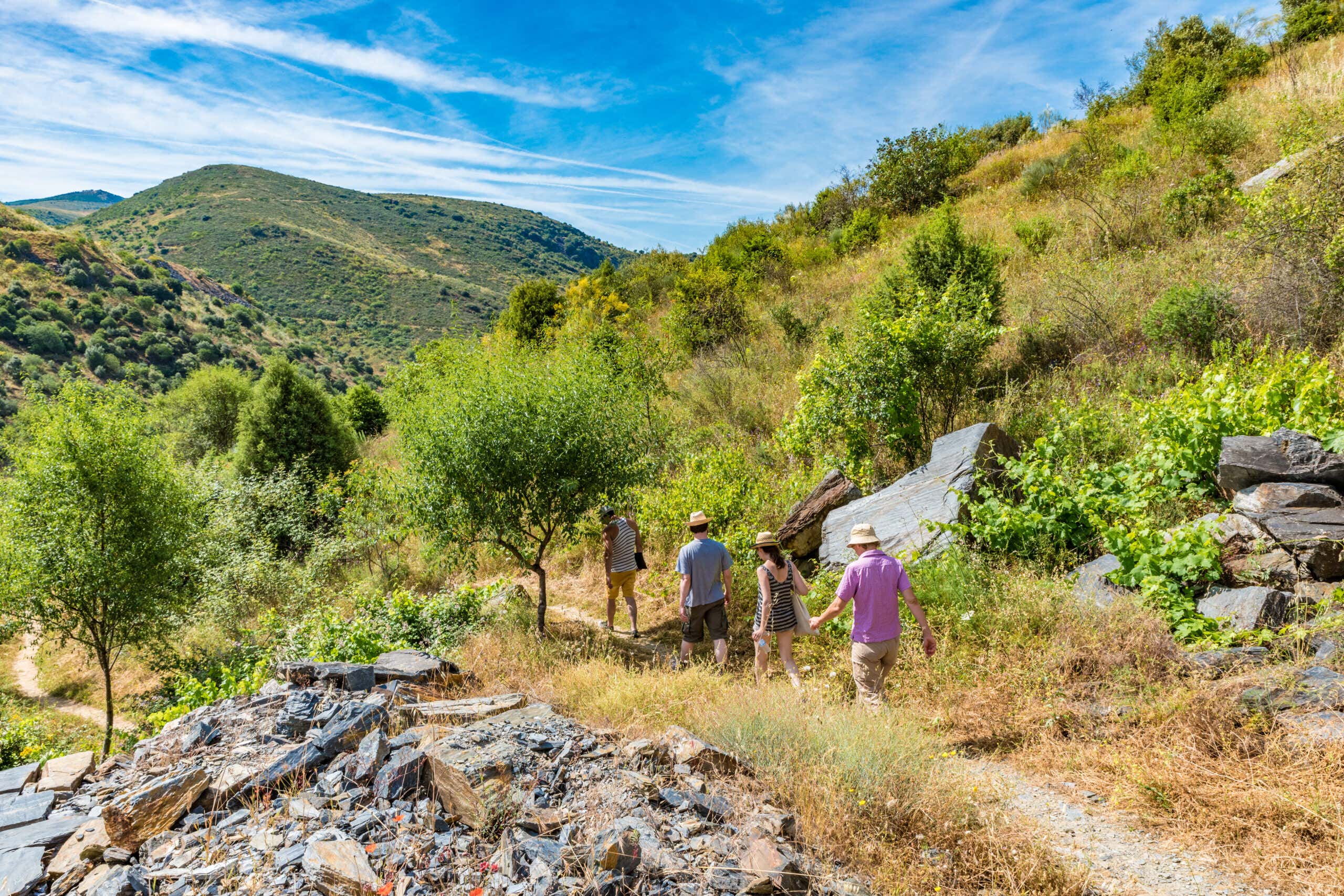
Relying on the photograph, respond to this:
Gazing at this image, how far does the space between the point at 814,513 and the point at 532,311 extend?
20755 mm

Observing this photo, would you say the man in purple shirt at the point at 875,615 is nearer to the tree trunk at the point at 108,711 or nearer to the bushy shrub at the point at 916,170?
the tree trunk at the point at 108,711

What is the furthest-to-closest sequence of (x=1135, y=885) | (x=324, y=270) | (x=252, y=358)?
(x=324, y=270), (x=252, y=358), (x=1135, y=885)

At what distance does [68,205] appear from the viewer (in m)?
143

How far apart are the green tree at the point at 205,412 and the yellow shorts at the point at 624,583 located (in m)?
23.2

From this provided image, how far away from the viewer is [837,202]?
25.1 metres

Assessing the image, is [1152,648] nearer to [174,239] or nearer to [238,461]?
[238,461]

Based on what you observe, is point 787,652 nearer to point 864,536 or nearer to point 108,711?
point 864,536

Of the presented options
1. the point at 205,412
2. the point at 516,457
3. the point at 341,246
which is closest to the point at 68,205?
the point at 341,246

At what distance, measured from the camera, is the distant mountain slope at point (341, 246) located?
73.5 meters

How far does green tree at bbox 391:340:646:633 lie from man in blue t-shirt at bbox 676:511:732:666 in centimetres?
227

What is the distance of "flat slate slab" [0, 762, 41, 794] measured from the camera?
496cm

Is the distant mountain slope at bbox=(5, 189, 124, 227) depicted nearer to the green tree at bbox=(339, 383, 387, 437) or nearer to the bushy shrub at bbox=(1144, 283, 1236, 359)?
the green tree at bbox=(339, 383, 387, 437)

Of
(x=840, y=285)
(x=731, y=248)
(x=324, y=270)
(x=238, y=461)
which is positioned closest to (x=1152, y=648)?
(x=840, y=285)

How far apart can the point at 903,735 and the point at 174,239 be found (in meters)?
105
